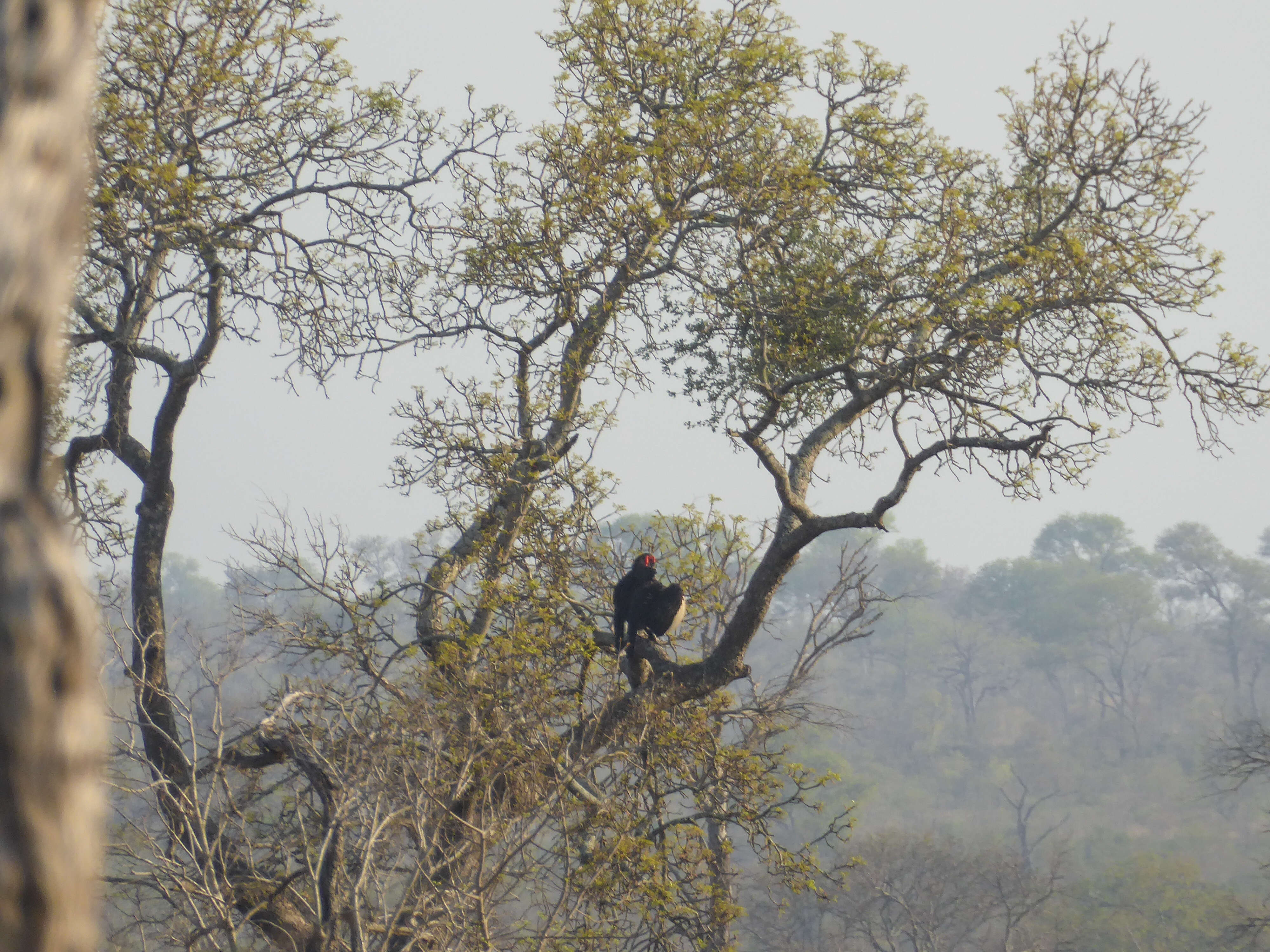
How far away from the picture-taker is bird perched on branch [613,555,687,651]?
257 inches

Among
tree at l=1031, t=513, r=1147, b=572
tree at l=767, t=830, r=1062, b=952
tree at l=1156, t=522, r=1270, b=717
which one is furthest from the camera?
tree at l=1031, t=513, r=1147, b=572

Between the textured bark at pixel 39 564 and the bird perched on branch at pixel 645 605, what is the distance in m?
5.74

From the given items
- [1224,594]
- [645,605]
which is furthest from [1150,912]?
[1224,594]

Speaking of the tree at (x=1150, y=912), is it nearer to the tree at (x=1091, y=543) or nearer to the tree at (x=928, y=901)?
the tree at (x=928, y=901)

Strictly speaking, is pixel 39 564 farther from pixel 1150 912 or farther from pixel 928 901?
pixel 1150 912

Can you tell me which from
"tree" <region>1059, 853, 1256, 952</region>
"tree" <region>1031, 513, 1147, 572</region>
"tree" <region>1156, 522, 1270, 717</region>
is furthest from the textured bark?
"tree" <region>1031, 513, 1147, 572</region>

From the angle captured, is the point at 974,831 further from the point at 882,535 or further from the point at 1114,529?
the point at 1114,529

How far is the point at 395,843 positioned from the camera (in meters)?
6.70

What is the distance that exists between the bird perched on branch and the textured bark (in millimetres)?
5736

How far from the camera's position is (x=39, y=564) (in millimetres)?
747

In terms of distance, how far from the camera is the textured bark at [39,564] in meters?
0.73

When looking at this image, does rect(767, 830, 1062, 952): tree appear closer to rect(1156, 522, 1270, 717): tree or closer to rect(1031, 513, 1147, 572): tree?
rect(1156, 522, 1270, 717): tree

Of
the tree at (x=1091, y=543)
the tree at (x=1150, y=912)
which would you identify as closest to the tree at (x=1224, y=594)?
the tree at (x=1091, y=543)

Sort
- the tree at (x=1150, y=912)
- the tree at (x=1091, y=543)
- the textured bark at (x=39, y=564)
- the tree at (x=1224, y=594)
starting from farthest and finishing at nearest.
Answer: the tree at (x=1091, y=543) → the tree at (x=1224, y=594) → the tree at (x=1150, y=912) → the textured bark at (x=39, y=564)
